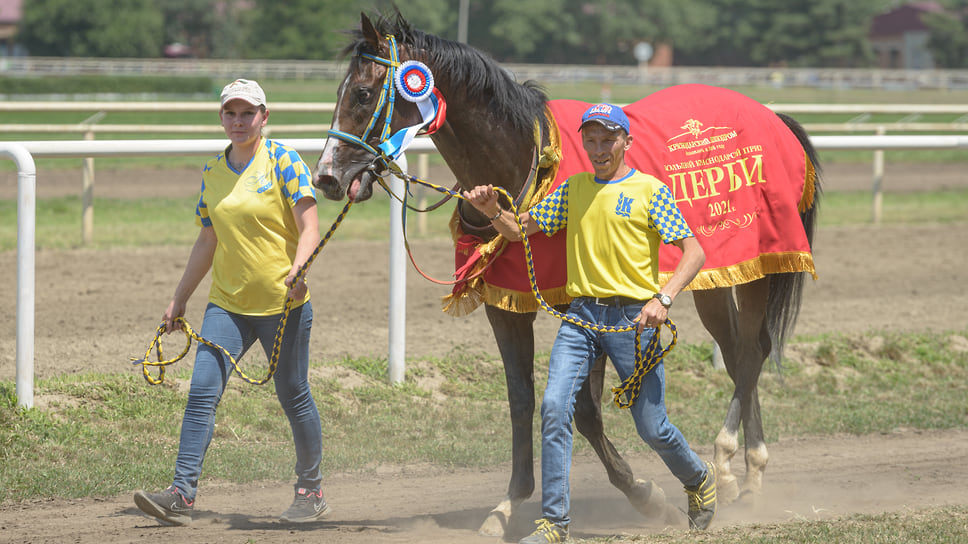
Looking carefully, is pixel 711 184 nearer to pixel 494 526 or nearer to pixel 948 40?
pixel 494 526

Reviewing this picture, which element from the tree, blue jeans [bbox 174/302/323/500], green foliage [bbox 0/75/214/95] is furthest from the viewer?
the tree

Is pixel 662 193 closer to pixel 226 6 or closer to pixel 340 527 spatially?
pixel 340 527

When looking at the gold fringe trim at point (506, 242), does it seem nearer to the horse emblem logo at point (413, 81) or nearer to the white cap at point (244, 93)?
the horse emblem logo at point (413, 81)

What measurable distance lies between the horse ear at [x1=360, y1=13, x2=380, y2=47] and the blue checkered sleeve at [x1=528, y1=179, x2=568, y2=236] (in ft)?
2.74

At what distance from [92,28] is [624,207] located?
52.8 meters

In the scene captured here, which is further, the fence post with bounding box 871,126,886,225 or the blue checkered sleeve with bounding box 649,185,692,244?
the fence post with bounding box 871,126,886,225

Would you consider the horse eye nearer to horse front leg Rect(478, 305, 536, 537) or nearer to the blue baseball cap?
the blue baseball cap

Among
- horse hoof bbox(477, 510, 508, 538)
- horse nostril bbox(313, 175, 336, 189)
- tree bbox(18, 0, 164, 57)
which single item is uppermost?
tree bbox(18, 0, 164, 57)

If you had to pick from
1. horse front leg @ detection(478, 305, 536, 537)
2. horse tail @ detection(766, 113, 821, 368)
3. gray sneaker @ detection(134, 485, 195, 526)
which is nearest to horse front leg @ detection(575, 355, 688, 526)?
horse front leg @ detection(478, 305, 536, 537)

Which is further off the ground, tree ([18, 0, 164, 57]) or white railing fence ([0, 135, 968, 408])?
tree ([18, 0, 164, 57])

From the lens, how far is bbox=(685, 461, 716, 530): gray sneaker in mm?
4016

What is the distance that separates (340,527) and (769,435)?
2.59 meters

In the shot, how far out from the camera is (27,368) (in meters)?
4.90

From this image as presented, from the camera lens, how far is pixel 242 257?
3.94 meters
